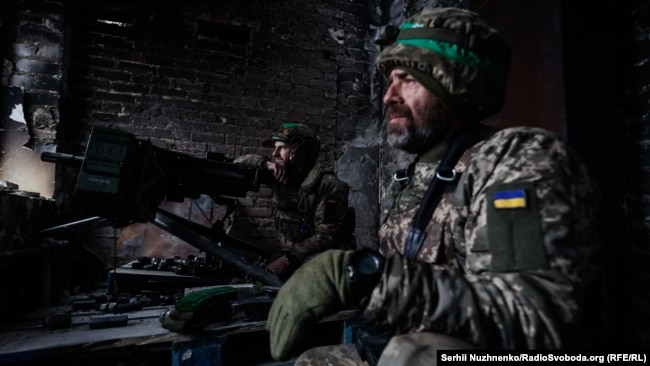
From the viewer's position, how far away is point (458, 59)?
1.17 metres

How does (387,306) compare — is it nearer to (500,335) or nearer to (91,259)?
(500,335)

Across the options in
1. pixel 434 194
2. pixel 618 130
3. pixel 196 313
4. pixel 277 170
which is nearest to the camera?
pixel 434 194

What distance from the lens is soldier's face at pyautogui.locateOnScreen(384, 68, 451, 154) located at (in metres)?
1.26

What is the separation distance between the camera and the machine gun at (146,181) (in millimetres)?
2039

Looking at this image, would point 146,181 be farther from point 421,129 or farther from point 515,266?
point 515,266

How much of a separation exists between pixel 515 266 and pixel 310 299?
53 cm

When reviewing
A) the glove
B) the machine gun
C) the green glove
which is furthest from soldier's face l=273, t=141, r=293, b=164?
the green glove

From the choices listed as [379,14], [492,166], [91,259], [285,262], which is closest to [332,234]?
[285,262]

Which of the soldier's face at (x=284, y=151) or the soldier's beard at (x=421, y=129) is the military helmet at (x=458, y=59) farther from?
the soldier's face at (x=284, y=151)

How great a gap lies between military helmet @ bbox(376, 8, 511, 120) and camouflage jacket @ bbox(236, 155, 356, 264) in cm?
205

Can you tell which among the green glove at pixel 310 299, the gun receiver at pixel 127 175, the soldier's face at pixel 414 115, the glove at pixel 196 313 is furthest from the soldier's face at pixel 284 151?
the green glove at pixel 310 299

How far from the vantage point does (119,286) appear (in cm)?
269

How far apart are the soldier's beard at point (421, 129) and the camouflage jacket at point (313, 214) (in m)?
1.90

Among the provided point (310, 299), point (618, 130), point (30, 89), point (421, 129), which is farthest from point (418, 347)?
point (30, 89)
